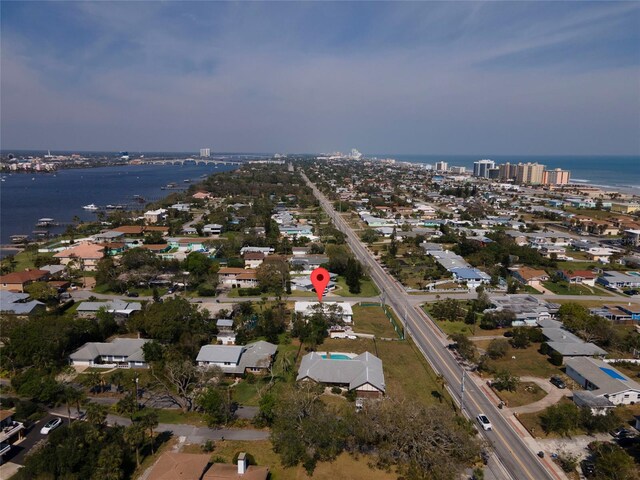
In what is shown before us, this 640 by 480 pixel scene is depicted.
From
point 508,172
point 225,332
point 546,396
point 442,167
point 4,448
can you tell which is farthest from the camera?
point 442,167

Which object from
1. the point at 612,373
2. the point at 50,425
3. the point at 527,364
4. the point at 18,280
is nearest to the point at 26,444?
the point at 50,425

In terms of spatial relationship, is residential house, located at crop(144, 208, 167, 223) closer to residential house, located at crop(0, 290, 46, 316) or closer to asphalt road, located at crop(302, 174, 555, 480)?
residential house, located at crop(0, 290, 46, 316)

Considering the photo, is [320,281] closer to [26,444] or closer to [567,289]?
[26,444]

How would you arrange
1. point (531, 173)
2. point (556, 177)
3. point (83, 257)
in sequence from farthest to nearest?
point (531, 173)
point (556, 177)
point (83, 257)

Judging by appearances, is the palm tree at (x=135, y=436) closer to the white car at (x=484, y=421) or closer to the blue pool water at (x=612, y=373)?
the white car at (x=484, y=421)

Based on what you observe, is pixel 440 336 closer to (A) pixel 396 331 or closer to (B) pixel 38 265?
(A) pixel 396 331

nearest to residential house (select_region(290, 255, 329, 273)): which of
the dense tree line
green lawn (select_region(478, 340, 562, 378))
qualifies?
green lawn (select_region(478, 340, 562, 378))
